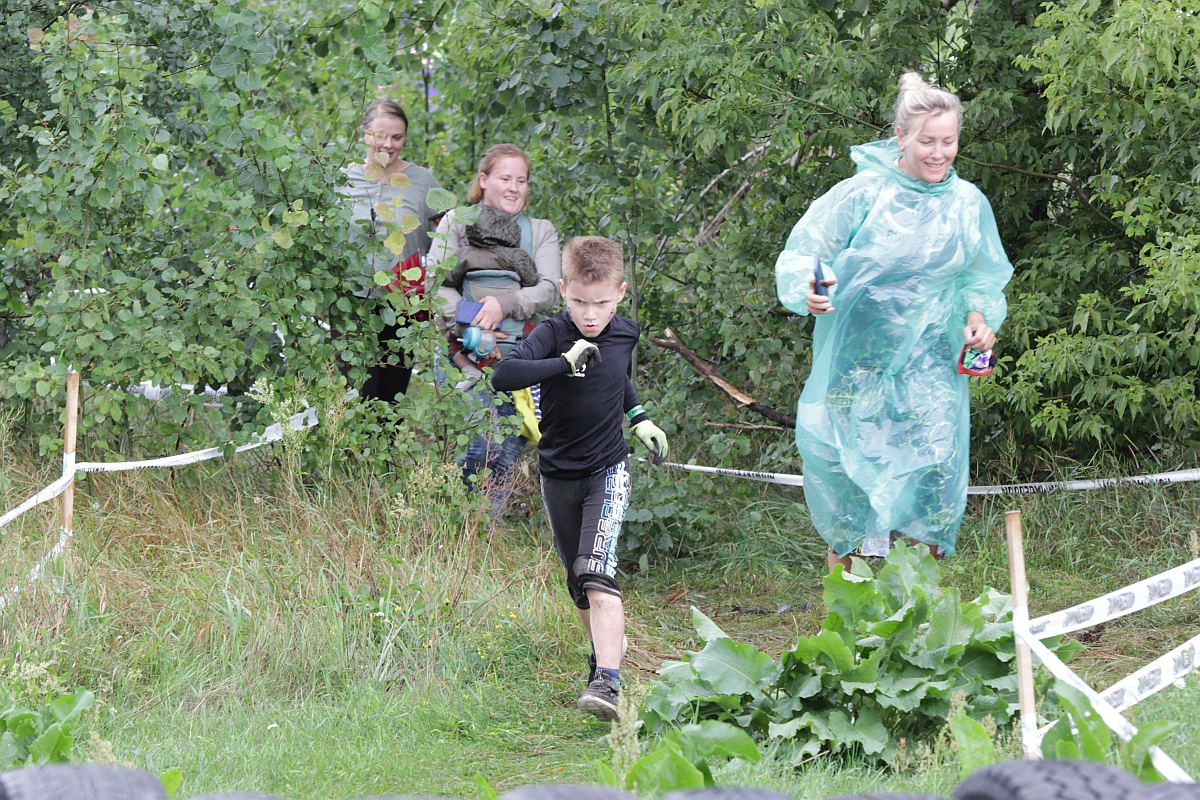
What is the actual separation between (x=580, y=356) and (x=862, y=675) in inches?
49.8

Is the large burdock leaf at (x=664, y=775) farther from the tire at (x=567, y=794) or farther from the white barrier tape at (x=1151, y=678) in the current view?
the white barrier tape at (x=1151, y=678)

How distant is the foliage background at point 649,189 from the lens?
4.96m

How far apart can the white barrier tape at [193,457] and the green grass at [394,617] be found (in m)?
0.08

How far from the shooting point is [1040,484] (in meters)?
5.54

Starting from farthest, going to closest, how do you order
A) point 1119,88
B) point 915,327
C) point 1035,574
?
point 1035,574
point 1119,88
point 915,327

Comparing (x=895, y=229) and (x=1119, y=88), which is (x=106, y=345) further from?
(x=1119, y=88)

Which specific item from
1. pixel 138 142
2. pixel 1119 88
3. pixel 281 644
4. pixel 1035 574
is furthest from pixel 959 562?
pixel 138 142

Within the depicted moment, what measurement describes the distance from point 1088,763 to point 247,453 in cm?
434

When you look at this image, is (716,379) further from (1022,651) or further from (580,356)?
(1022,651)

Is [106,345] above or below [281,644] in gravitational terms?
above

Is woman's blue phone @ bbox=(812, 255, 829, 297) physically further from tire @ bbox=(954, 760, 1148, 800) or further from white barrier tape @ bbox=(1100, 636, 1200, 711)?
tire @ bbox=(954, 760, 1148, 800)

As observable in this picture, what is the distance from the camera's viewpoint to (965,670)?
3289 mm

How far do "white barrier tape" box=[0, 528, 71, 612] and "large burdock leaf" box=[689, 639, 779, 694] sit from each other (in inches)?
88.1

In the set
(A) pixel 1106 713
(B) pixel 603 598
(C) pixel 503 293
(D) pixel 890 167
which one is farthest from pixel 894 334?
(A) pixel 1106 713
